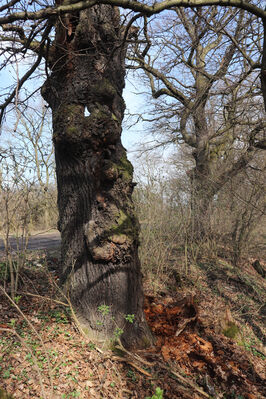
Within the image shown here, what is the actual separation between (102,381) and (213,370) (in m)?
1.34

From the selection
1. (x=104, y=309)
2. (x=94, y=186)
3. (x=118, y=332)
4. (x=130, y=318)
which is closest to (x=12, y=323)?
(x=104, y=309)

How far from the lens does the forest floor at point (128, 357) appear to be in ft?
7.29

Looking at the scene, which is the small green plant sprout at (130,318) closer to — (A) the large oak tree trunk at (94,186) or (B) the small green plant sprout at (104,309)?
(A) the large oak tree trunk at (94,186)

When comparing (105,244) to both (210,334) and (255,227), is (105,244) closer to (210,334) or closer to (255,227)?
Result: (210,334)

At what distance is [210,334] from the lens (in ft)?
12.3

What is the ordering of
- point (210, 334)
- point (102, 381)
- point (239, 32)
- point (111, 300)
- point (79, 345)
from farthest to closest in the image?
point (239, 32), point (210, 334), point (111, 300), point (79, 345), point (102, 381)

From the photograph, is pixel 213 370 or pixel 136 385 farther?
pixel 213 370

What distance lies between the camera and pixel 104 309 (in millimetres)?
2762

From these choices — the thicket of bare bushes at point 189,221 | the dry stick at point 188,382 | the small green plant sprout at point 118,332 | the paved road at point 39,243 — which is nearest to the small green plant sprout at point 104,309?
the small green plant sprout at point 118,332

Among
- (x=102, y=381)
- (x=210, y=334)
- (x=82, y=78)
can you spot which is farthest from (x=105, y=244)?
(x=210, y=334)

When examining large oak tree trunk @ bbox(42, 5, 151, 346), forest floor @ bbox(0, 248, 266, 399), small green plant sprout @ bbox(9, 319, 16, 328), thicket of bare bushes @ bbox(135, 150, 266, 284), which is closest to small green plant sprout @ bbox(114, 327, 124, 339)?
large oak tree trunk @ bbox(42, 5, 151, 346)

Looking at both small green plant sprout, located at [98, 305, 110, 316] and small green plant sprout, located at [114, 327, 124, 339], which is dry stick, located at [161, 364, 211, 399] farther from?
small green plant sprout, located at [98, 305, 110, 316]

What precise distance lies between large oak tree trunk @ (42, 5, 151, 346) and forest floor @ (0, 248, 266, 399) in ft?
0.93

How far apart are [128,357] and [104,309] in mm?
561
